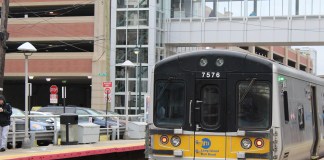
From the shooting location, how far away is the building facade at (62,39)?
4869cm

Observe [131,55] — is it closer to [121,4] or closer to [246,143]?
[121,4]

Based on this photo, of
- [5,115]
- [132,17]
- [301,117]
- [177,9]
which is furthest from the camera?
[177,9]

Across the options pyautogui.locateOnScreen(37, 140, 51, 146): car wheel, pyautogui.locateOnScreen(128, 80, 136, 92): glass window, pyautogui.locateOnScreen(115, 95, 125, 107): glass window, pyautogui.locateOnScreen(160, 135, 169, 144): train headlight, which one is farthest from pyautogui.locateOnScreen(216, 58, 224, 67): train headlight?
pyautogui.locateOnScreen(115, 95, 125, 107): glass window

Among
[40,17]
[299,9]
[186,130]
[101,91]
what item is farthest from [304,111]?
[40,17]

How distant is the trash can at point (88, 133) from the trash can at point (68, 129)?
0.66ft

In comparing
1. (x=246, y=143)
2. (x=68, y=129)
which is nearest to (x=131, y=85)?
(x=68, y=129)

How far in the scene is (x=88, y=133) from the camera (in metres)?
18.1

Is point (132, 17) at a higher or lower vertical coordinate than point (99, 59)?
higher

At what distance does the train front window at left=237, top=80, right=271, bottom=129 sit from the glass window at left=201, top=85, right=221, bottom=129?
0.43 metres

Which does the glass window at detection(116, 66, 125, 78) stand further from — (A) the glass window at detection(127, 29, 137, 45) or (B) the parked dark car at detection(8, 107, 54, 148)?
(B) the parked dark car at detection(8, 107, 54, 148)

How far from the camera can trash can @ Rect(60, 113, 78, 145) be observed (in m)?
17.3

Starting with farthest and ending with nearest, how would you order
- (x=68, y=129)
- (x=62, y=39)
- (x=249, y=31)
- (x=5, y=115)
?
(x=62, y=39) → (x=249, y=31) → (x=68, y=129) → (x=5, y=115)

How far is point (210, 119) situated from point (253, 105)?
89 cm

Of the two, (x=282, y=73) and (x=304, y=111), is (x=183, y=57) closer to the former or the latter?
(x=282, y=73)
